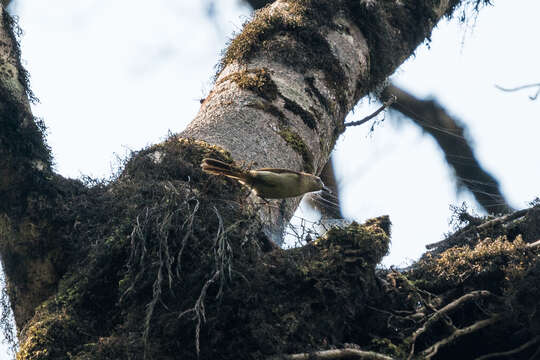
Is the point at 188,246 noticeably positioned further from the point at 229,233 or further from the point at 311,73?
the point at 311,73

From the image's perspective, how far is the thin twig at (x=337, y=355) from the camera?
6.12 ft

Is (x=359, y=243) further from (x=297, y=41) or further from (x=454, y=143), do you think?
(x=454, y=143)

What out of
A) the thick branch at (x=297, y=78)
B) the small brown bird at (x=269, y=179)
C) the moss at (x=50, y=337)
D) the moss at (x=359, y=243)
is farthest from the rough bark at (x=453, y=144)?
the moss at (x=50, y=337)

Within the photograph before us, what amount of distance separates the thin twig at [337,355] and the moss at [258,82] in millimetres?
1605

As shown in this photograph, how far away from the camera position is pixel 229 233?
217cm

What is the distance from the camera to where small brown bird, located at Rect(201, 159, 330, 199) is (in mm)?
2574

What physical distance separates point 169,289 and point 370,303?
2.32 ft

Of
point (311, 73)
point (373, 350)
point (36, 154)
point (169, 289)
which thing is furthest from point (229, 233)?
point (311, 73)

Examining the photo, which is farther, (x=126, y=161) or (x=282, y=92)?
(x=282, y=92)

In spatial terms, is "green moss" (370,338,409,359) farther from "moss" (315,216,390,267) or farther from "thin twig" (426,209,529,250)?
"thin twig" (426,209,529,250)

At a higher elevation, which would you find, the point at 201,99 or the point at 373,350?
the point at 201,99

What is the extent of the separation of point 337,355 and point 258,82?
174 cm

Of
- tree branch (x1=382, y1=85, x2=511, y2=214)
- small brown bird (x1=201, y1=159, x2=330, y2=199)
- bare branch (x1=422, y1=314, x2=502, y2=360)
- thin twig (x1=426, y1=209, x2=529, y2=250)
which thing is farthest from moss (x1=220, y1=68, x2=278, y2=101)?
tree branch (x1=382, y1=85, x2=511, y2=214)

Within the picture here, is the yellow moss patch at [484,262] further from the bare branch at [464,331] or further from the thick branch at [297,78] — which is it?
the thick branch at [297,78]
